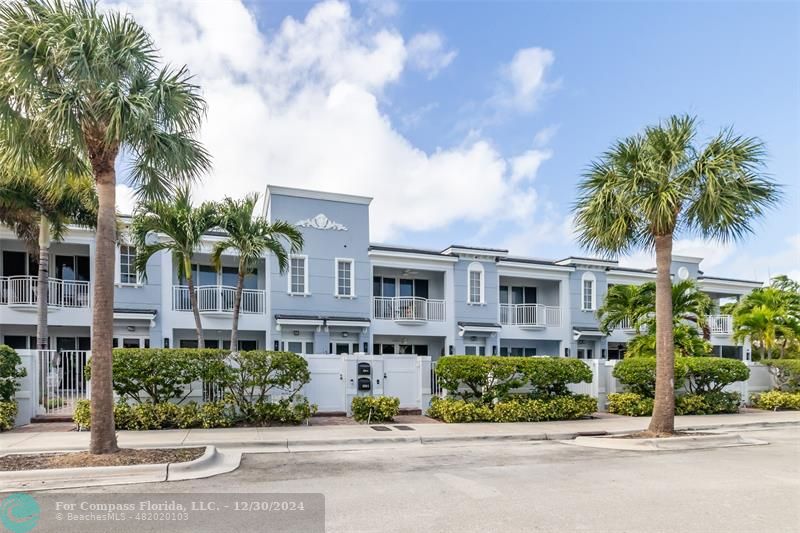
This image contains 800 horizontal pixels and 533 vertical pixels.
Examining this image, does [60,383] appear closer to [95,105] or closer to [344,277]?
[95,105]

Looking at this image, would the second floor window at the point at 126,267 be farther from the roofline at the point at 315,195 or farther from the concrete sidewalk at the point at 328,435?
the concrete sidewalk at the point at 328,435

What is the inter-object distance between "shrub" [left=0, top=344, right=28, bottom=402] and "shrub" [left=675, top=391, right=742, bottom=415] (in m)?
17.5

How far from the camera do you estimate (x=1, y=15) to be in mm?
8133

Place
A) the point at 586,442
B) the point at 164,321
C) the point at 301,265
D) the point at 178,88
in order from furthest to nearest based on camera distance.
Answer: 1. the point at 301,265
2. the point at 164,321
3. the point at 586,442
4. the point at 178,88

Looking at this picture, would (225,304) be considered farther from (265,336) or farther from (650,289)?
(650,289)

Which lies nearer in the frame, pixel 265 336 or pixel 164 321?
pixel 164 321

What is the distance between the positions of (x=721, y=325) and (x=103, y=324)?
29.6 m

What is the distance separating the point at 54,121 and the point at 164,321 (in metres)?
12.9

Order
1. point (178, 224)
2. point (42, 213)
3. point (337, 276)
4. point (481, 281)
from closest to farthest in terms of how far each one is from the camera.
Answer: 1. point (178, 224)
2. point (42, 213)
3. point (337, 276)
4. point (481, 281)

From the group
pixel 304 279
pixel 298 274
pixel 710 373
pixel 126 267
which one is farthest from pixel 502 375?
pixel 126 267

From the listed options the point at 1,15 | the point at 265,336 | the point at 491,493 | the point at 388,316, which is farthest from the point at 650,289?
the point at 1,15

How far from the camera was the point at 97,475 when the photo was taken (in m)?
7.71

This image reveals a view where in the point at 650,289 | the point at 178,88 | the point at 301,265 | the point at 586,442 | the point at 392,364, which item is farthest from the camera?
the point at 301,265

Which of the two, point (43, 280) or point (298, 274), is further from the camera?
point (298, 274)
